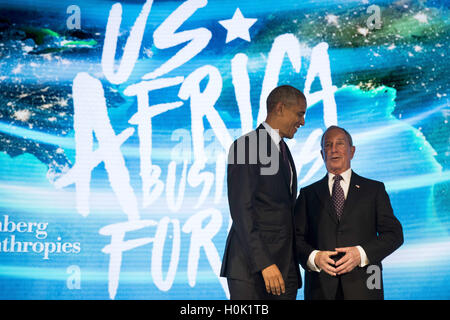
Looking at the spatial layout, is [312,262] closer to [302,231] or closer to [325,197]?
[302,231]

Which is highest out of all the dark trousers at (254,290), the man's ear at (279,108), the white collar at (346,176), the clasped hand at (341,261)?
the man's ear at (279,108)

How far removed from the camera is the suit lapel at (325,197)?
8.63 feet

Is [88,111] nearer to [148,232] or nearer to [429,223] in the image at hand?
[148,232]

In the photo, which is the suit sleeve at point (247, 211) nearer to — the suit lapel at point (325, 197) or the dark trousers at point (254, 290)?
the dark trousers at point (254, 290)

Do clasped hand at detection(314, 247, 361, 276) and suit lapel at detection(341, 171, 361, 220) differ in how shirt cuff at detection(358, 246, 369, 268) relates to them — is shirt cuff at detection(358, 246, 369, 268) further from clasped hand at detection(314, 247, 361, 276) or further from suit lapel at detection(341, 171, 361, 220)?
suit lapel at detection(341, 171, 361, 220)

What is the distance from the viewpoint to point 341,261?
246cm

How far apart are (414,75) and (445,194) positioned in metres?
0.82

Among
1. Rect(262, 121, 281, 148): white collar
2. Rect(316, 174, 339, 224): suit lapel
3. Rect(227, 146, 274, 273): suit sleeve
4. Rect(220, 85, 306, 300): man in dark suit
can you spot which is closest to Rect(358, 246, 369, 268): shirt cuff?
Rect(316, 174, 339, 224): suit lapel

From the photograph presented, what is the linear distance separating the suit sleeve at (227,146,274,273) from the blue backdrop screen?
1403 mm

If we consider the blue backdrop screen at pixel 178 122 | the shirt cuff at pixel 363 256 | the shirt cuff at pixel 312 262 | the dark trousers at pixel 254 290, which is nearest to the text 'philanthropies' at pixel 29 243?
the blue backdrop screen at pixel 178 122

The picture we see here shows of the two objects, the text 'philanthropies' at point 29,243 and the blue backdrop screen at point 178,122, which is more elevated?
the blue backdrop screen at point 178,122

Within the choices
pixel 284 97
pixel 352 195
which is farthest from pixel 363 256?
pixel 284 97

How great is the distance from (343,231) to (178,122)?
1.67 meters

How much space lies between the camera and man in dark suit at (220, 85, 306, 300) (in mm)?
2373
